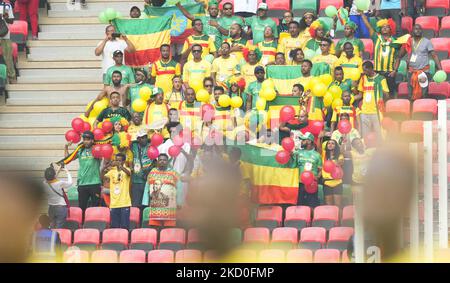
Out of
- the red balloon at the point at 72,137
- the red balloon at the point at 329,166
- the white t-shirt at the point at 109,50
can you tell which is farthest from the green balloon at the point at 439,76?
the red balloon at the point at 72,137

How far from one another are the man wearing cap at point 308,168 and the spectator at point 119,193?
218 cm

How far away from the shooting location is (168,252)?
24328mm

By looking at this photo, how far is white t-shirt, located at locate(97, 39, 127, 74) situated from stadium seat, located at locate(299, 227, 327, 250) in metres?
4.88

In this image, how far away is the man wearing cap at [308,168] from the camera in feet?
83.1

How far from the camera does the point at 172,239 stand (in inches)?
973

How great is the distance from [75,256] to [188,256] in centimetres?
139

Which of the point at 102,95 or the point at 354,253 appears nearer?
the point at 354,253

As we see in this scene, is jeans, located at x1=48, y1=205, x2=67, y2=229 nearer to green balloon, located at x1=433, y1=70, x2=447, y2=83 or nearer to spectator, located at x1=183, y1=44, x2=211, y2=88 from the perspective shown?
spectator, located at x1=183, y1=44, x2=211, y2=88

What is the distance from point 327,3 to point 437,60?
7.60ft

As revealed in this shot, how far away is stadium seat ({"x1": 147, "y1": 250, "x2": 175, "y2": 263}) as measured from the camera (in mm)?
24250

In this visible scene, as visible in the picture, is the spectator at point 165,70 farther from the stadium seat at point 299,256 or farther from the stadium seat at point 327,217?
the stadium seat at point 299,256
